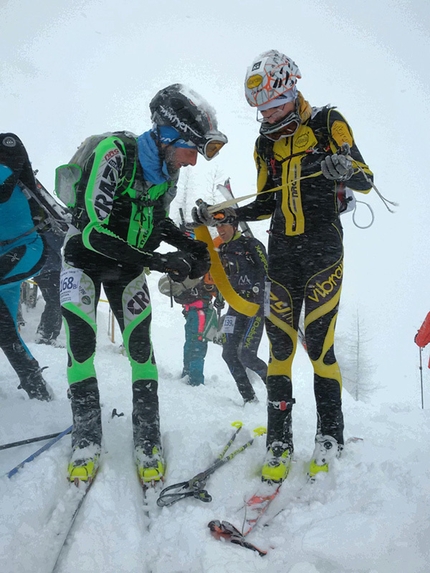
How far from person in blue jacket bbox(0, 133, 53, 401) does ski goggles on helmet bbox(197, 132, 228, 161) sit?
1698 mm

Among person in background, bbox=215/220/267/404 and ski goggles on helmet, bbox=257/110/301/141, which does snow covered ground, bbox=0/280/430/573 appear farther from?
ski goggles on helmet, bbox=257/110/301/141

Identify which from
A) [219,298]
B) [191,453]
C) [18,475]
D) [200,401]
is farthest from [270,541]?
[219,298]

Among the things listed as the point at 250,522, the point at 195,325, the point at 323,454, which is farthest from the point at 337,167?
the point at 195,325

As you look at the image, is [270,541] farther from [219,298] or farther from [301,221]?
[219,298]

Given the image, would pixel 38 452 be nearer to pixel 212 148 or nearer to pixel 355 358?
pixel 212 148

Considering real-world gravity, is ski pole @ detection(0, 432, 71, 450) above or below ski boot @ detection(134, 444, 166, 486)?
above

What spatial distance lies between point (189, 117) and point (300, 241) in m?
1.21

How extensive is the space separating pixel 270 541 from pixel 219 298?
5.34 meters

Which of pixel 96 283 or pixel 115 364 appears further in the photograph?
pixel 115 364

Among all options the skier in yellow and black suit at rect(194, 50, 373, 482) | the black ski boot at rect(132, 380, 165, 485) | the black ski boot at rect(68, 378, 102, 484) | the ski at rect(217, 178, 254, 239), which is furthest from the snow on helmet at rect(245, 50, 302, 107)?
the black ski boot at rect(68, 378, 102, 484)

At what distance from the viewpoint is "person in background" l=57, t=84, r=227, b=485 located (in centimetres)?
283

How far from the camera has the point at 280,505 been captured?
260 centimetres

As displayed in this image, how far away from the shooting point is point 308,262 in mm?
3139

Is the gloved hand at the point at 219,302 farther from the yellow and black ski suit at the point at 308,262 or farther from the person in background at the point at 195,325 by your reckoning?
the yellow and black ski suit at the point at 308,262
